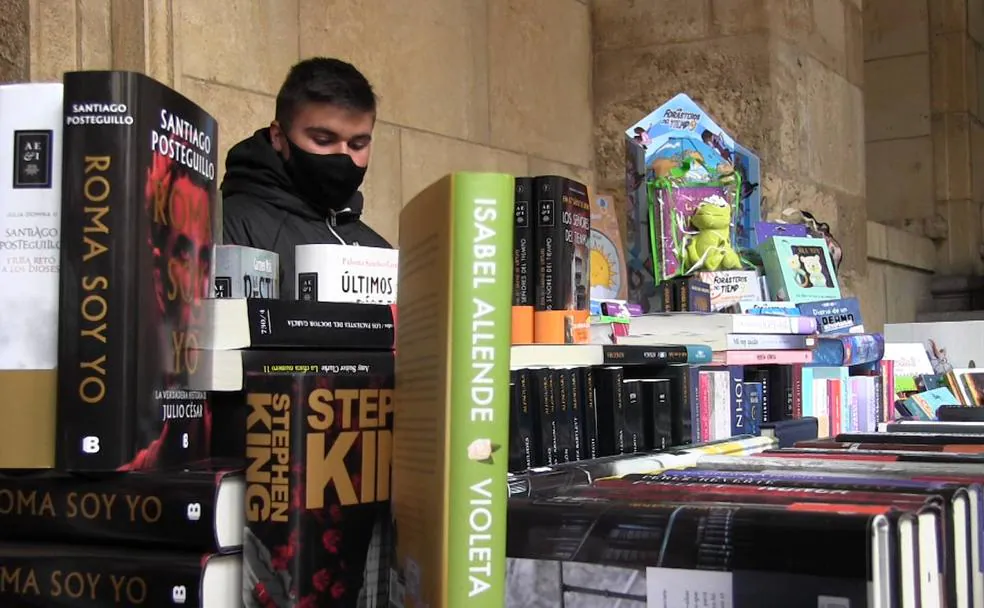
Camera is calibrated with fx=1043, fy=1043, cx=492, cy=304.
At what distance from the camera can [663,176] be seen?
2275mm

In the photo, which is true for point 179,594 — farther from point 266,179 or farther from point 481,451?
point 266,179

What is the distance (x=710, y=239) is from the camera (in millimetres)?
2230

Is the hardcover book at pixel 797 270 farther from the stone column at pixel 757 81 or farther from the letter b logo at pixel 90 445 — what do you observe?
the letter b logo at pixel 90 445

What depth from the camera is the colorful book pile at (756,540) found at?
60 centimetres

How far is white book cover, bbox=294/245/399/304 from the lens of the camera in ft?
3.22

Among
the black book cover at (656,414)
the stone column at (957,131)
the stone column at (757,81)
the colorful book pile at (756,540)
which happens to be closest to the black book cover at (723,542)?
the colorful book pile at (756,540)

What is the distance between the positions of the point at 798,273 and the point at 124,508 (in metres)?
1.80

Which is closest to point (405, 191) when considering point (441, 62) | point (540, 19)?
point (441, 62)

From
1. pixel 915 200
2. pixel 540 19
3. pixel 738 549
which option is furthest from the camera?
pixel 915 200

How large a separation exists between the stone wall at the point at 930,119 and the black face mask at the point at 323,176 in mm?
5322

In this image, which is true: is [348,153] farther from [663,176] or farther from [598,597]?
[598,597]

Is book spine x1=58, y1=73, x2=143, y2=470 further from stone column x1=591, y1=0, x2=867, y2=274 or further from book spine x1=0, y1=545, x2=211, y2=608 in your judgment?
stone column x1=591, y1=0, x2=867, y2=274

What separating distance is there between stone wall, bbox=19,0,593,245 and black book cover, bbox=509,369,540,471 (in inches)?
59.8

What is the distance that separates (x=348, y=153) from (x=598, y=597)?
49.0 inches
